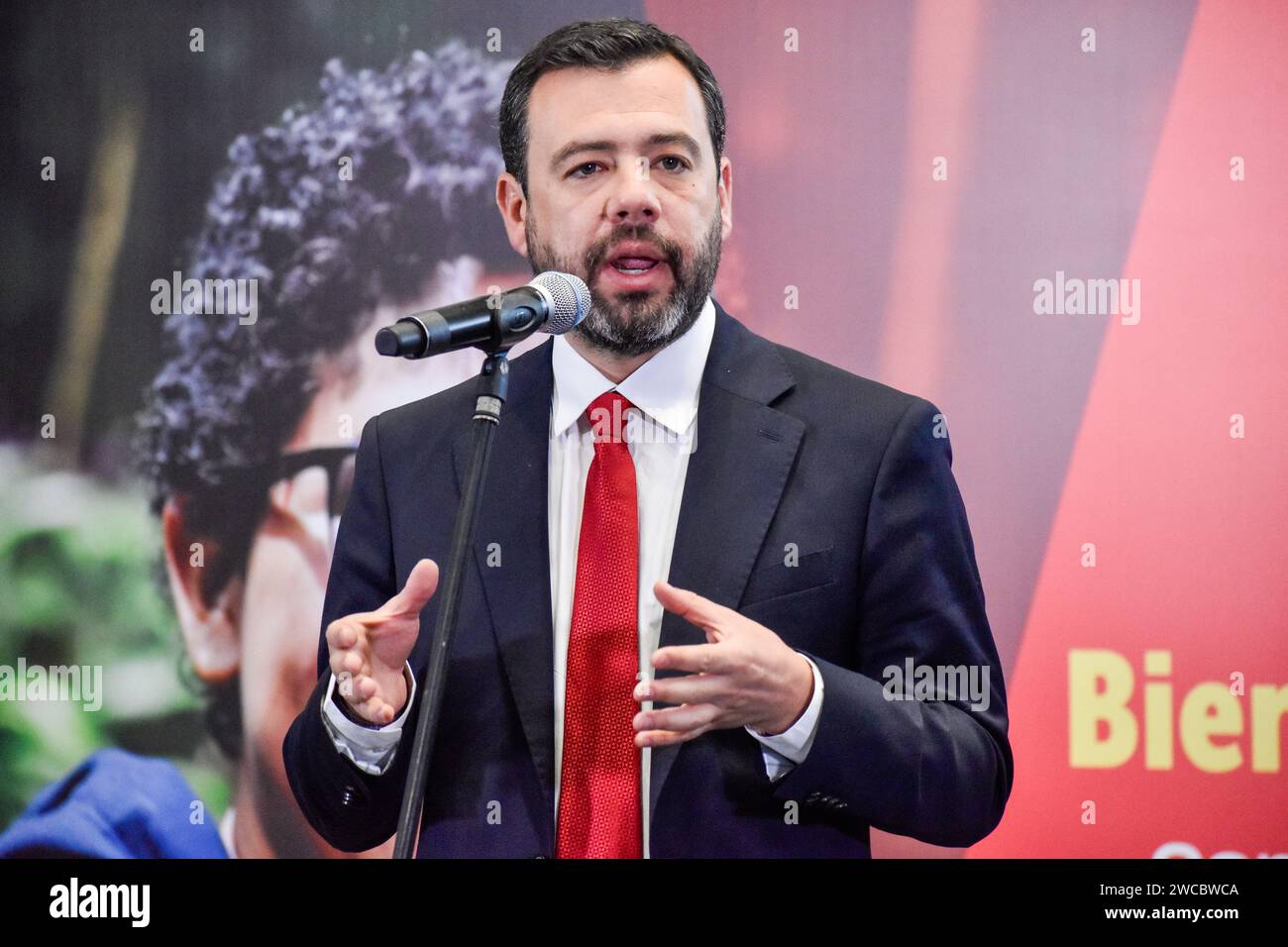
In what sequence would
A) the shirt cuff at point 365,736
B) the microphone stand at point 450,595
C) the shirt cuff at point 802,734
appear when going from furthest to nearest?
the shirt cuff at point 365,736
the shirt cuff at point 802,734
the microphone stand at point 450,595

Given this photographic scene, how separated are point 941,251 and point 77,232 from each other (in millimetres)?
2142

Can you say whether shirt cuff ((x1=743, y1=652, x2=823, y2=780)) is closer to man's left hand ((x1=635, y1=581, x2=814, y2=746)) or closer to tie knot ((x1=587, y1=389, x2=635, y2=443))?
man's left hand ((x1=635, y1=581, x2=814, y2=746))

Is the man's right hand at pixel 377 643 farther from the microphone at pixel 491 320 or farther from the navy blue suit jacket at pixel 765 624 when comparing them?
the microphone at pixel 491 320

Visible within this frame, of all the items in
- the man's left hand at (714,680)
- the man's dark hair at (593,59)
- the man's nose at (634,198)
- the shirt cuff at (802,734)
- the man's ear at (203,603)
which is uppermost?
the man's dark hair at (593,59)

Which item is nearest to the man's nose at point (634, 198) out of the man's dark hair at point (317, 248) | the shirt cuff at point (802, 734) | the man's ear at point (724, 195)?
the man's ear at point (724, 195)

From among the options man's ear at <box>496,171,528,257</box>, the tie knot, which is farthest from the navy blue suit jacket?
man's ear at <box>496,171,528,257</box>

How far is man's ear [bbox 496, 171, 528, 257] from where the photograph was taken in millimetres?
2439

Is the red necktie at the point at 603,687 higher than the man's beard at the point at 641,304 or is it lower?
lower

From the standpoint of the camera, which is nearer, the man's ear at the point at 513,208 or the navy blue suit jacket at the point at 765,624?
the navy blue suit jacket at the point at 765,624

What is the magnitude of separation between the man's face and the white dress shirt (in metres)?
0.06

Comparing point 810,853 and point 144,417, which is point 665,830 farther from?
point 144,417

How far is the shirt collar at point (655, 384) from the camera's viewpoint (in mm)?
2150

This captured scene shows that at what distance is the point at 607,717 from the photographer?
1.95m

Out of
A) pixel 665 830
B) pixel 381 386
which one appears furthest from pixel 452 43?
pixel 665 830
